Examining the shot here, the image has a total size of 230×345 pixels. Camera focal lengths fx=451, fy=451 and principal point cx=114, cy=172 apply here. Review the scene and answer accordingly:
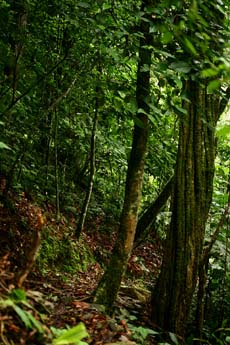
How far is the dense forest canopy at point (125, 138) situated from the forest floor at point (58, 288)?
43mm

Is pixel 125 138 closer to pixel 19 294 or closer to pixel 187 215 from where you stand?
pixel 187 215

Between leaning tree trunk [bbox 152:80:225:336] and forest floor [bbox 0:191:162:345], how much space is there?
25cm

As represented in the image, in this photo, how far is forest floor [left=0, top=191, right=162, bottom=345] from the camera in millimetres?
1680

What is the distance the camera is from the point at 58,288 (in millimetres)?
4008

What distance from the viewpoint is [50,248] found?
5.12 metres

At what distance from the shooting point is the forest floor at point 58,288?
1.68 meters

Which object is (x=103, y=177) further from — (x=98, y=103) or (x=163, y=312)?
(x=163, y=312)

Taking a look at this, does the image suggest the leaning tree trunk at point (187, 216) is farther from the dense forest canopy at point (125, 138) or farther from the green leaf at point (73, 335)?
the green leaf at point (73, 335)

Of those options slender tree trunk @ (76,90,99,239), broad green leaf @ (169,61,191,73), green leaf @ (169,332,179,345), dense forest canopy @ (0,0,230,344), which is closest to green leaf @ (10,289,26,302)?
dense forest canopy @ (0,0,230,344)

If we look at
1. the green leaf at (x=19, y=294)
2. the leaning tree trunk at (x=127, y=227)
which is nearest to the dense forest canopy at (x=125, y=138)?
the leaning tree trunk at (x=127, y=227)

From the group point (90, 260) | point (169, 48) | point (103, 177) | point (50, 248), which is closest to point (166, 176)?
point (103, 177)

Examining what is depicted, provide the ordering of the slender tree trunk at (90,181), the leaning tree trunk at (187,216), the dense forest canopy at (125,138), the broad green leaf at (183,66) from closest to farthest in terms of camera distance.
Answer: the broad green leaf at (183,66) → the dense forest canopy at (125,138) → the leaning tree trunk at (187,216) → the slender tree trunk at (90,181)

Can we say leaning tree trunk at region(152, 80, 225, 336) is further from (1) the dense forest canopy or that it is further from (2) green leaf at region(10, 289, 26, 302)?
(2) green leaf at region(10, 289, 26, 302)

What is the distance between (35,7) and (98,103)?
1412 mm
